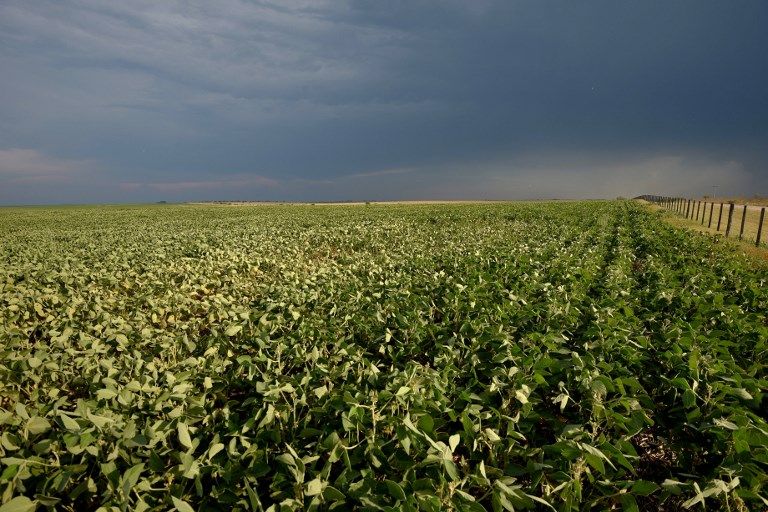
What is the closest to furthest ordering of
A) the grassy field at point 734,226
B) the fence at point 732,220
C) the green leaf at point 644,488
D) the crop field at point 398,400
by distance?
the green leaf at point 644,488 → the crop field at point 398,400 → the grassy field at point 734,226 → the fence at point 732,220

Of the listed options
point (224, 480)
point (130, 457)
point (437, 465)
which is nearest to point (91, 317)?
point (130, 457)

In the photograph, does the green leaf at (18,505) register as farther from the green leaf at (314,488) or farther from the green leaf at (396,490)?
the green leaf at (396,490)

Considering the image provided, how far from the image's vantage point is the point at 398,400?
3061 mm

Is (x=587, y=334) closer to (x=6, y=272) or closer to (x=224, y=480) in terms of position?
(x=224, y=480)

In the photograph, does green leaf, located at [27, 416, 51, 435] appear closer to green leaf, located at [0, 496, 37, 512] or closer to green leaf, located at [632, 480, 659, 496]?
green leaf, located at [0, 496, 37, 512]

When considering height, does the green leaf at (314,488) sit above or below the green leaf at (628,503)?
above

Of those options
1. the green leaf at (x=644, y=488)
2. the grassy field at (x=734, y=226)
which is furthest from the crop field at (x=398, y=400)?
the grassy field at (x=734, y=226)

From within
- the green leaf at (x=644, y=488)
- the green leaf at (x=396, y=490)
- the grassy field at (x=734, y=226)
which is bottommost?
the grassy field at (x=734, y=226)

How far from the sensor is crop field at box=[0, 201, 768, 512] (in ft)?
8.15

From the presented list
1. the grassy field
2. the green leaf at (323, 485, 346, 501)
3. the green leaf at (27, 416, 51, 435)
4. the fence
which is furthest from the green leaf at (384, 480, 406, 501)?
the fence

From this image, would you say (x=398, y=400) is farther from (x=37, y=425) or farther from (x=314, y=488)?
(x=37, y=425)

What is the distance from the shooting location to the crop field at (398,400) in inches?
97.8

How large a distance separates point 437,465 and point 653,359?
3.39 metres

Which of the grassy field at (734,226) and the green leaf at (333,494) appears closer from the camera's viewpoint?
the green leaf at (333,494)
